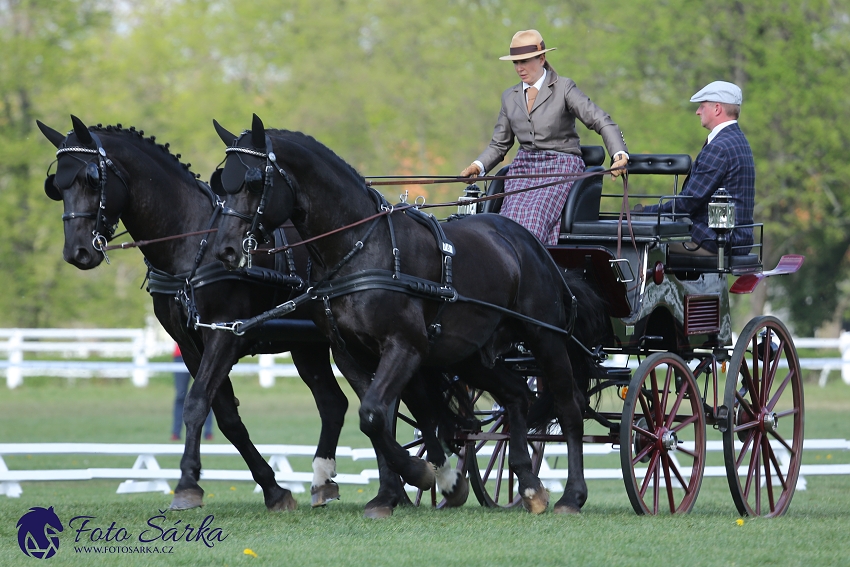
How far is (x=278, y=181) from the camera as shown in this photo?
617cm

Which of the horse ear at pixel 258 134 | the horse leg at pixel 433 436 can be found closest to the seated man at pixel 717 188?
the horse leg at pixel 433 436

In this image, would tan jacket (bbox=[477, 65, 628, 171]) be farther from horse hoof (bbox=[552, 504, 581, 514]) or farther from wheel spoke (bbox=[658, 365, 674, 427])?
horse hoof (bbox=[552, 504, 581, 514])

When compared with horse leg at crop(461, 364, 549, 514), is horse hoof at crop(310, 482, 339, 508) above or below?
below

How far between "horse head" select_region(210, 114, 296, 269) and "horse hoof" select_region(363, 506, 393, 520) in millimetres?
1661

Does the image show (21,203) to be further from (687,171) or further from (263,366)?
(687,171)

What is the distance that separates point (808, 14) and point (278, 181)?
21.9 metres

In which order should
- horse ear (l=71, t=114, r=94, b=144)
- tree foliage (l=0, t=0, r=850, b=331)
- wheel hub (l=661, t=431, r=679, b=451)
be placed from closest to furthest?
1. horse ear (l=71, t=114, r=94, b=144)
2. wheel hub (l=661, t=431, r=679, b=451)
3. tree foliage (l=0, t=0, r=850, b=331)

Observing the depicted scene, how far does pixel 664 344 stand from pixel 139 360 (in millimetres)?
14491

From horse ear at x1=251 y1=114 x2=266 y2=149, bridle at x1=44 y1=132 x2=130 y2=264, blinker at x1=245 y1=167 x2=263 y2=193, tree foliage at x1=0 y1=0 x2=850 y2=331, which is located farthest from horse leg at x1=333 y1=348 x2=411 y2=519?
Result: tree foliage at x1=0 y1=0 x2=850 y2=331

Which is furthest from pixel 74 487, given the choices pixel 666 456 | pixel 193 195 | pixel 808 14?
pixel 808 14

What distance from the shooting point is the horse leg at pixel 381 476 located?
22.2 feet

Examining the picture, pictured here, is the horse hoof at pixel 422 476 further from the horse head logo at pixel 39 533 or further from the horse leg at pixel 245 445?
the horse head logo at pixel 39 533

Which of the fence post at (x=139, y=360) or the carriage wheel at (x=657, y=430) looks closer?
the carriage wheel at (x=657, y=430)

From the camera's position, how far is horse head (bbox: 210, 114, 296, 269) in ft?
19.9
